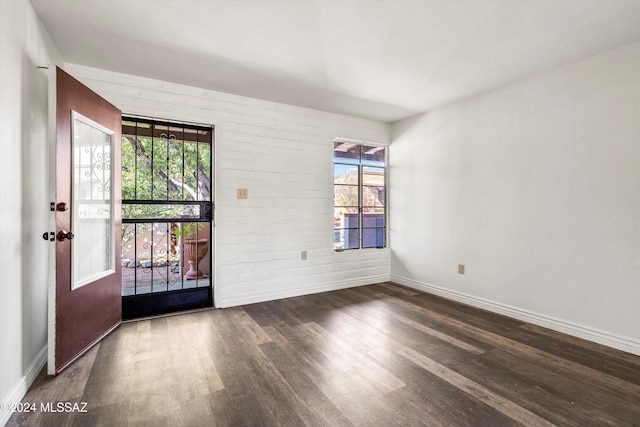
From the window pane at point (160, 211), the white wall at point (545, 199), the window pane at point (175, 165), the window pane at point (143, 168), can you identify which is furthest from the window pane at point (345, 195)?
the window pane at point (143, 168)

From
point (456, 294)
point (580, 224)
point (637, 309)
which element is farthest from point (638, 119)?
point (456, 294)

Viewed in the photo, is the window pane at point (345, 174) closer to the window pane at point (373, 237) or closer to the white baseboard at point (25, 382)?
the window pane at point (373, 237)

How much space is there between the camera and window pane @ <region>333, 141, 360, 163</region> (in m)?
4.30

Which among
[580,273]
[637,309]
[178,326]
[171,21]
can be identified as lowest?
[178,326]

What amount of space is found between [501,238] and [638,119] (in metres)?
1.43

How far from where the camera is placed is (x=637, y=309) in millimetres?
2346

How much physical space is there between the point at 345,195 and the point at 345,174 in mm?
302

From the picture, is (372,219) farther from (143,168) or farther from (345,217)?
(143,168)

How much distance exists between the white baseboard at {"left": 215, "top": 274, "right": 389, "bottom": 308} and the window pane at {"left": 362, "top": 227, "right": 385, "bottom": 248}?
1.53 ft

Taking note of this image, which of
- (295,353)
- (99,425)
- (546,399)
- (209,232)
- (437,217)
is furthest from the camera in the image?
(437,217)

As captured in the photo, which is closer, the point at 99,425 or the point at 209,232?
the point at 99,425

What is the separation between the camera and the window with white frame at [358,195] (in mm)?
4328

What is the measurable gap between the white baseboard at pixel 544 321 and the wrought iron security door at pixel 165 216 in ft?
9.30

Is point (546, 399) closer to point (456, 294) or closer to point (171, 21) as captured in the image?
point (456, 294)
